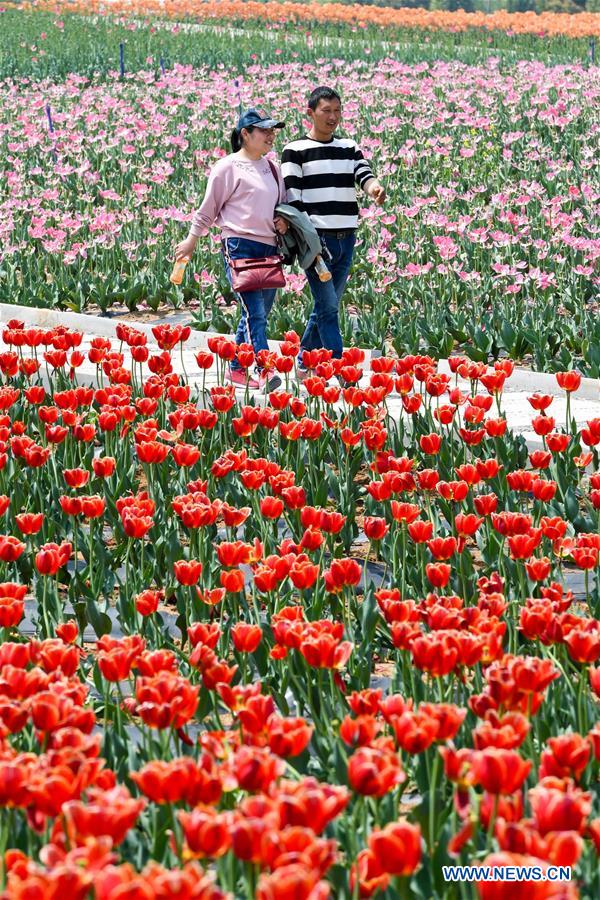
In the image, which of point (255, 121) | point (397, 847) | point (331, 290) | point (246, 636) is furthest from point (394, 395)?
point (397, 847)

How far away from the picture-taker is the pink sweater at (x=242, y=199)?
6.68 m

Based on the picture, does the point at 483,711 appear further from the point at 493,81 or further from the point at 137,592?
the point at 493,81

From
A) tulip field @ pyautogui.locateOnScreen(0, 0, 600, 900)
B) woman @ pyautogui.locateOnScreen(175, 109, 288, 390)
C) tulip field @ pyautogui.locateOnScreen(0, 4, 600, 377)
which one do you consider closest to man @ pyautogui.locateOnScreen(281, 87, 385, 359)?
woman @ pyautogui.locateOnScreen(175, 109, 288, 390)

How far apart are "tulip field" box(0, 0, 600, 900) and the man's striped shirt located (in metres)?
0.99

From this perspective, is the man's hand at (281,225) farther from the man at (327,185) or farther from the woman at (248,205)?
the man at (327,185)

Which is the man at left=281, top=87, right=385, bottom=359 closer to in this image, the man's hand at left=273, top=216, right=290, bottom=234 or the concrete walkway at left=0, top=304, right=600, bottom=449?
the man's hand at left=273, top=216, right=290, bottom=234

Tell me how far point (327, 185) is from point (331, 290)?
21.0 inches

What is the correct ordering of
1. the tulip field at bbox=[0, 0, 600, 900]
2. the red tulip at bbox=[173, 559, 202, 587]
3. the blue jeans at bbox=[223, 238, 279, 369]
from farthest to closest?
the blue jeans at bbox=[223, 238, 279, 369], the red tulip at bbox=[173, 559, 202, 587], the tulip field at bbox=[0, 0, 600, 900]

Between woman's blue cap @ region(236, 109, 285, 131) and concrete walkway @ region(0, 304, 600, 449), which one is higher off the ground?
woman's blue cap @ region(236, 109, 285, 131)

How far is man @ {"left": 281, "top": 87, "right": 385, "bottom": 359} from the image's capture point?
6.65 m

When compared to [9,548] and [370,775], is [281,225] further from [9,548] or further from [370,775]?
[370,775]

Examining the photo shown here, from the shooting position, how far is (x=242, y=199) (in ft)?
22.0

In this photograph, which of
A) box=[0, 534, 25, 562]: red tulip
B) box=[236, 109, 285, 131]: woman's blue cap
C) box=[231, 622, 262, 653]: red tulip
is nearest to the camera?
box=[231, 622, 262, 653]: red tulip

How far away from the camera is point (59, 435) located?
181 inches
